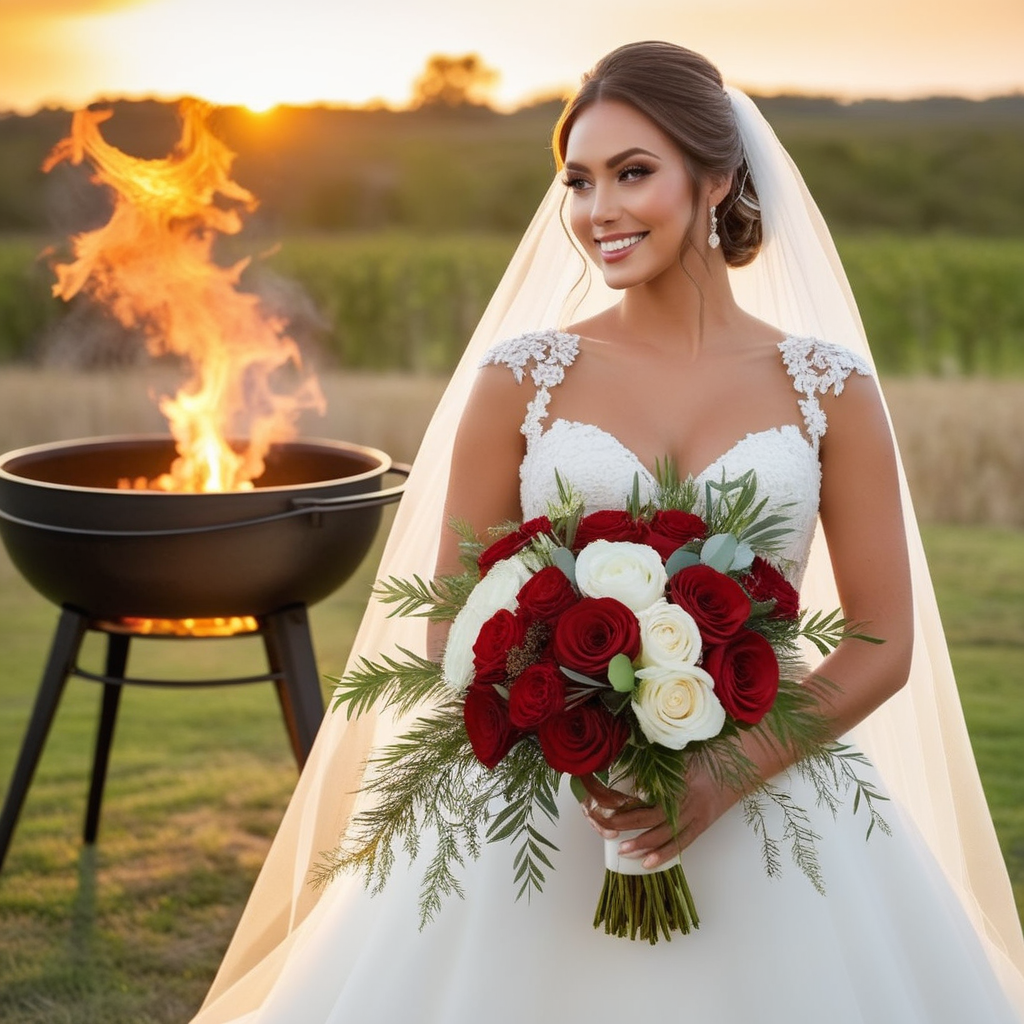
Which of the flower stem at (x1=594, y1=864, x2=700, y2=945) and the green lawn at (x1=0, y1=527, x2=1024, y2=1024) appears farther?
the green lawn at (x1=0, y1=527, x2=1024, y2=1024)

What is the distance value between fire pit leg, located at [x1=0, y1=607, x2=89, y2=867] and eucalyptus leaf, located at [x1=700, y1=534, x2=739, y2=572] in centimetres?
215

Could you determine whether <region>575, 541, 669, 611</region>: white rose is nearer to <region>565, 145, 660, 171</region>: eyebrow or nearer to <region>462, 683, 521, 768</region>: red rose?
<region>462, 683, 521, 768</region>: red rose

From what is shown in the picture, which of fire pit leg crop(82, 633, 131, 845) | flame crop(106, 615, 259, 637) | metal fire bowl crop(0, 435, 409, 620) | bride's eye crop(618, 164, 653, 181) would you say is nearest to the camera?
bride's eye crop(618, 164, 653, 181)

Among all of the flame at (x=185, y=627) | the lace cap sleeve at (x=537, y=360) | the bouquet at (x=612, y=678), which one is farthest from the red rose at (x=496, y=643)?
the flame at (x=185, y=627)

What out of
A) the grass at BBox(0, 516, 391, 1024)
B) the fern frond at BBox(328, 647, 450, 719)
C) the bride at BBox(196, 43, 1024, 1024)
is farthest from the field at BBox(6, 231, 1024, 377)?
the fern frond at BBox(328, 647, 450, 719)

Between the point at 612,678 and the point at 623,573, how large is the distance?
0.14m

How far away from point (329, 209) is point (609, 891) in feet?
58.5

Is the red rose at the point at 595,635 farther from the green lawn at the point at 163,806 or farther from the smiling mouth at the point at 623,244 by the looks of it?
the green lawn at the point at 163,806

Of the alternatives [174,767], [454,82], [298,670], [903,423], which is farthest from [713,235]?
[454,82]

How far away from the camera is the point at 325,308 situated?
1425 cm

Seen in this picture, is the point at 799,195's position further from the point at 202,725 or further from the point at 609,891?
the point at 202,725

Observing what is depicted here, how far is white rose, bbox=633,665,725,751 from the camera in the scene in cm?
164

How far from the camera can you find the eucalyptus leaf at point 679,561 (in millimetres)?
1739

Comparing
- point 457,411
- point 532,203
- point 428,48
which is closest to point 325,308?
point 428,48
